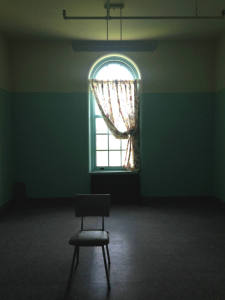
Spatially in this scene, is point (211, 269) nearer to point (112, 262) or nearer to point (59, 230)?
point (112, 262)

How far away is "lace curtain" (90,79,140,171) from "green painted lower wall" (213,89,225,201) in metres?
1.78

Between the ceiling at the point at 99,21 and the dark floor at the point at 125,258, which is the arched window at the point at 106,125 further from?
the dark floor at the point at 125,258

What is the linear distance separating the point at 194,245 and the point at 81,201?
1.77 m

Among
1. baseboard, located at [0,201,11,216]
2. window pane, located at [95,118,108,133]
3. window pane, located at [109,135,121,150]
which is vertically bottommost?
baseboard, located at [0,201,11,216]

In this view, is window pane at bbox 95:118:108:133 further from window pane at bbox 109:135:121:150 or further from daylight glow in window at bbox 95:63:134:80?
daylight glow in window at bbox 95:63:134:80

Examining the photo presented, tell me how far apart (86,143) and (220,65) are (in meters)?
3.46

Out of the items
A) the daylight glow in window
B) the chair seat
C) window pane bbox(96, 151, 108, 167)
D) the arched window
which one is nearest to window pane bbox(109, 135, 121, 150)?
the arched window

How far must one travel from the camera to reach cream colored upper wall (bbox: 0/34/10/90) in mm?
5685

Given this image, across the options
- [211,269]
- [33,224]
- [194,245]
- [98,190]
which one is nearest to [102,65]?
[98,190]

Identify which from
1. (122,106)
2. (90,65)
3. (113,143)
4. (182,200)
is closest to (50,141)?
(113,143)

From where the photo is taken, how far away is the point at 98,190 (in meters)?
6.20

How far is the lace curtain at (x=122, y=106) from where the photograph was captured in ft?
20.6

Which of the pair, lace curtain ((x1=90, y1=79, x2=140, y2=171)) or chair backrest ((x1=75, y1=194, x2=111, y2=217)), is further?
lace curtain ((x1=90, y1=79, x2=140, y2=171))

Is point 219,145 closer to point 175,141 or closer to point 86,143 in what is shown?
point 175,141
